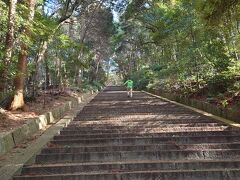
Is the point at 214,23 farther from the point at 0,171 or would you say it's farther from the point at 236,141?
the point at 0,171

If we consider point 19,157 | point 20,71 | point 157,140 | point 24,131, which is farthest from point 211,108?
point 19,157

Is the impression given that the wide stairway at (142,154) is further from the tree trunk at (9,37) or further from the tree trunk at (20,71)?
the tree trunk at (20,71)

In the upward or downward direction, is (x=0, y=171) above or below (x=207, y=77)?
below

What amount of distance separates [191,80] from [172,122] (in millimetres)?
9485

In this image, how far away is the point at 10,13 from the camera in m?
10.7

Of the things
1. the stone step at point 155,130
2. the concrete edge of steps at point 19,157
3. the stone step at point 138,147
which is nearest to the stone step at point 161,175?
the concrete edge of steps at point 19,157

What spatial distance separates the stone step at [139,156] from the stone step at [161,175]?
1.34 metres

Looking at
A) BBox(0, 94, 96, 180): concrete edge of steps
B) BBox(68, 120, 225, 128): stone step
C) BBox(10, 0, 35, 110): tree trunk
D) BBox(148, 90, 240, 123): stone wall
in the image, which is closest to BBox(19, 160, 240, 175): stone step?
BBox(0, 94, 96, 180): concrete edge of steps

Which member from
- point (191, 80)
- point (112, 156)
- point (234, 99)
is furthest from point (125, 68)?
point (112, 156)

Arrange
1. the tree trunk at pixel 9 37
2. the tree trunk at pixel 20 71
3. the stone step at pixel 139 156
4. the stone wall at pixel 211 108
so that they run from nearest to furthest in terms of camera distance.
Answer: the stone step at pixel 139 156 → the tree trunk at pixel 9 37 → the stone wall at pixel 211 108 → the tree trunk at pixel 20 71

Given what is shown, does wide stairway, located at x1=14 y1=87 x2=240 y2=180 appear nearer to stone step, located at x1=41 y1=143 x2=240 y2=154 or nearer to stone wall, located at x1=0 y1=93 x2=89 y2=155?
stone step, located at x1=41 y1=143 x2=240 y2=154

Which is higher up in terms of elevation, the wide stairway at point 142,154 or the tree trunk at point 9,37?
the tree trunk at point 9,37

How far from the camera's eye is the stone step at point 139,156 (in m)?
7.55

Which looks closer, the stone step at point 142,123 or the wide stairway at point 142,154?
the wide stairway at point 142,154
